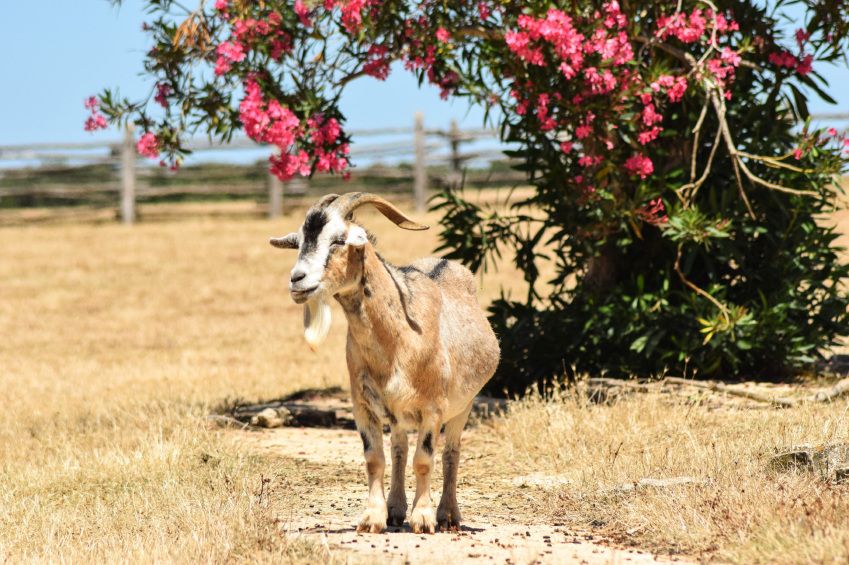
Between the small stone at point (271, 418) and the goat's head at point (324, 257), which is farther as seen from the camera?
the small stone at point (271, 418)

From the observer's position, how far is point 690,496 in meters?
7.00

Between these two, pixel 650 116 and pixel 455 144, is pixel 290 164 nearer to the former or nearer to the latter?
pixel 650 116

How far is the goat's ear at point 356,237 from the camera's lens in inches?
253

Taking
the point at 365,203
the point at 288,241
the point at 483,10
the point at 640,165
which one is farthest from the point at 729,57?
the point at 288,241

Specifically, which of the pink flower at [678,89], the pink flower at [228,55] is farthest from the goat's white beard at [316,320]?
the pink flower at [678,89]

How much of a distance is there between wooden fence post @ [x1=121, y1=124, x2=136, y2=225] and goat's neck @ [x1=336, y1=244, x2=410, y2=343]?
26232 mm

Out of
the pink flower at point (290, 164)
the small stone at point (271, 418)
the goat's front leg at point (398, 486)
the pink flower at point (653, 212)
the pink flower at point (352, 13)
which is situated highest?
the pink flower at point (352, 13)

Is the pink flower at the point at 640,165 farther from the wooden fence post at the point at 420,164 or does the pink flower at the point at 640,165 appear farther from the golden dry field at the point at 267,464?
the wooden fence post at the point at 420,164

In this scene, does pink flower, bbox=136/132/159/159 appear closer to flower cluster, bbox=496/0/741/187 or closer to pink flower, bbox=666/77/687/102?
flower cluster, bbox=496/0/741/187

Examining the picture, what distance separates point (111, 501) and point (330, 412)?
4.11 m

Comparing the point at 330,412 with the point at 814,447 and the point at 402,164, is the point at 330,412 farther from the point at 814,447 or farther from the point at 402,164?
the point at 402,164

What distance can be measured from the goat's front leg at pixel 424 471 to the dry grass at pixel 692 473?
1.03 meters

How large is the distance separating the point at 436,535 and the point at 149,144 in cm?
→ 624

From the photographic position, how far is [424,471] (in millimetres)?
6973
